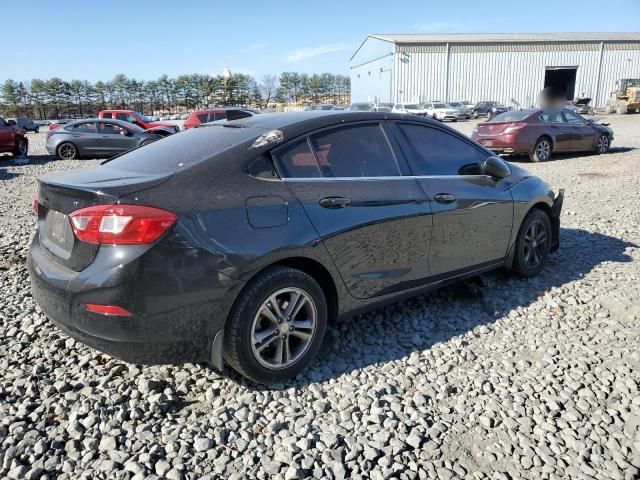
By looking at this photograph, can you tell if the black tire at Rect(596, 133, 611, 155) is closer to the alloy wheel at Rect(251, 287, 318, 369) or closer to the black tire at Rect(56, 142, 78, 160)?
the alloy wheel at Rect(251, 287, 318, 369)

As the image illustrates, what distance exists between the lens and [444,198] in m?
3.84

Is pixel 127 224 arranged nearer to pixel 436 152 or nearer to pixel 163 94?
pixel 436 152

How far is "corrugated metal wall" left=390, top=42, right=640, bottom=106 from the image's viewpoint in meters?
47.6

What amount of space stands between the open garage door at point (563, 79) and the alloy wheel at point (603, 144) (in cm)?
4058

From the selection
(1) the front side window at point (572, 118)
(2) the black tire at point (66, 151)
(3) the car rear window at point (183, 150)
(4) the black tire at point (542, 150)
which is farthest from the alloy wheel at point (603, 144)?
(2) the black tire at point (66, 151)

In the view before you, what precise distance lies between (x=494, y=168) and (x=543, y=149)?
1104 centimetres

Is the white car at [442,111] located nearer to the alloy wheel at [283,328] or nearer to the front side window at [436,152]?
the front side window at [436,152]

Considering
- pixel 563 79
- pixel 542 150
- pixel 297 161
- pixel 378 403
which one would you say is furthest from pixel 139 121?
pixel 563 79

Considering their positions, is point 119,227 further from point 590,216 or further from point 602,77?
point 602,77

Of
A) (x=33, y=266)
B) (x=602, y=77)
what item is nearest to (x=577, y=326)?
(x=33, y=266)

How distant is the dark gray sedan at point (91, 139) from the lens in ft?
56.3

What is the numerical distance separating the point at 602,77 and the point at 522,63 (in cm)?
897

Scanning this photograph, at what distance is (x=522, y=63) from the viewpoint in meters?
49.9

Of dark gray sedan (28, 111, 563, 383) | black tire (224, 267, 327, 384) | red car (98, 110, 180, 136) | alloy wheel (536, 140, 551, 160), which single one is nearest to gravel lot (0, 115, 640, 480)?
black tire (224, 267, 327, 384)
